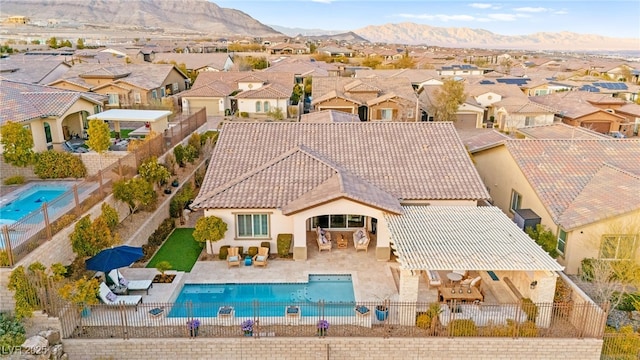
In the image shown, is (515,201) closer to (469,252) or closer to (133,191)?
(469,252)

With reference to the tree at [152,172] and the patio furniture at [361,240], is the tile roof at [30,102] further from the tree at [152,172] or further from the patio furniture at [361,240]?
the patio furniture at [361,240]

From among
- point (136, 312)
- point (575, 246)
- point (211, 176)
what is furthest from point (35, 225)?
point (575, 246)

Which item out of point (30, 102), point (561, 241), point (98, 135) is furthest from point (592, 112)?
point (30, 102)

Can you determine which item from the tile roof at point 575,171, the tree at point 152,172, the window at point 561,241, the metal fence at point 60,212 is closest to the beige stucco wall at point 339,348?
the metal fence at point 60,212

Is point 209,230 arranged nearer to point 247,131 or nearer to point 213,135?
point 247,131

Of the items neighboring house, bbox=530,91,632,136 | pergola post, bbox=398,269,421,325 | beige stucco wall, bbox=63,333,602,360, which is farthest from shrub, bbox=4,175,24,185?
neighboring house, bbox=530,91,632,136
